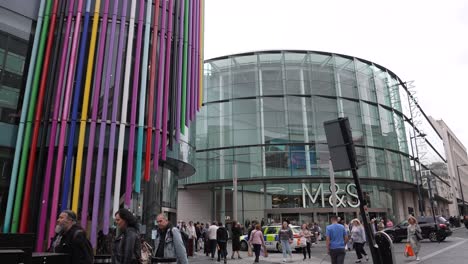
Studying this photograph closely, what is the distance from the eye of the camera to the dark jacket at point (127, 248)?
4.68m

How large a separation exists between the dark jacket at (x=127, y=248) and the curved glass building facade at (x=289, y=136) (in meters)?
27.5

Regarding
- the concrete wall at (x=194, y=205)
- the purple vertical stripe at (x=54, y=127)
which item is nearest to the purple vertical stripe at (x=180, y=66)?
the purple vertical stripe at (x=54, y=127)

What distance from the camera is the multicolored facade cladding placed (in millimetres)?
11789

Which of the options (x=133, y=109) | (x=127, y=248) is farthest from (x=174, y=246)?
(x=133, y=109)

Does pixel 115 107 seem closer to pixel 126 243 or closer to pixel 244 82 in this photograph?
pixel 126 243

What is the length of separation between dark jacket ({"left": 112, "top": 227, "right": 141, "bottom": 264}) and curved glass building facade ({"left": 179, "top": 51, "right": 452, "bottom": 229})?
27.5 m

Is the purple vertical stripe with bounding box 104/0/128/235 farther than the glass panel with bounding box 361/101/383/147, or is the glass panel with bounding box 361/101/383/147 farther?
the glass panel with bounding box 361/101/383/147

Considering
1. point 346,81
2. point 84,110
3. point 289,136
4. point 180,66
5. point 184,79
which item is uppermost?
point 346,81

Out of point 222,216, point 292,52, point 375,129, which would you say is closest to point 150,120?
point 222,216

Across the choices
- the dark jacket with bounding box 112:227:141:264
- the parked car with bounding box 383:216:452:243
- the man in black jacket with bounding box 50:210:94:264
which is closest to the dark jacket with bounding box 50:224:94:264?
the man in black jacket with bounding box 50:210:94:264

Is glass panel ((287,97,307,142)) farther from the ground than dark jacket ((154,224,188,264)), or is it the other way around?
glass panel ((287,97,307,142))

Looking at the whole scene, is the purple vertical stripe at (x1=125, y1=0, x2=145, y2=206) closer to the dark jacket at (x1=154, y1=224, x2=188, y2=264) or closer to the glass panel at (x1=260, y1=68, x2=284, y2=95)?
the dark jacket at (x1=154, y1=224, x2=188, y2=264)

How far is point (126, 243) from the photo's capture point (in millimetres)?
4719

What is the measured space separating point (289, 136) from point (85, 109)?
24.3 m
